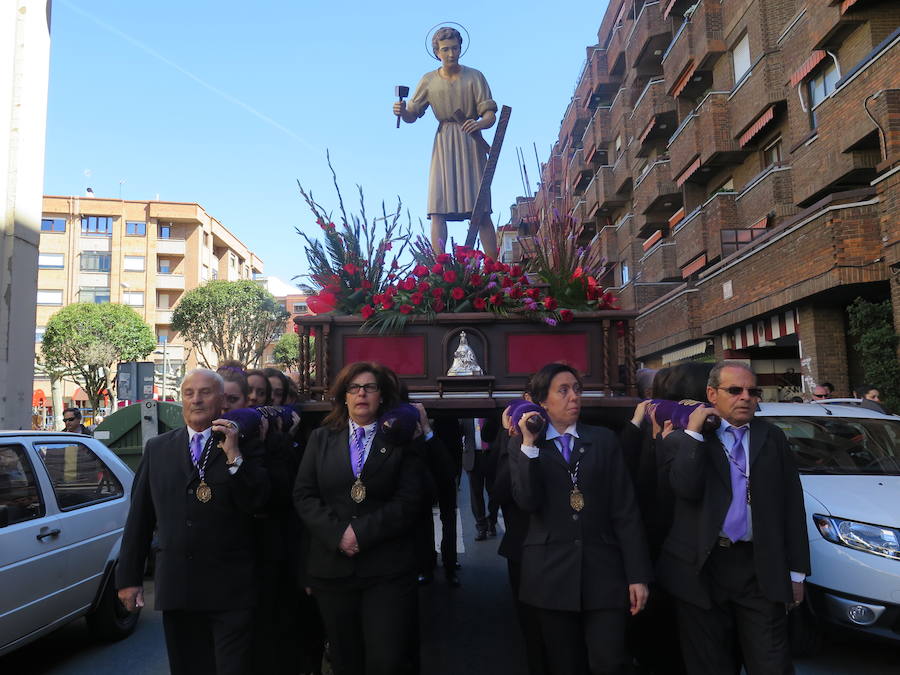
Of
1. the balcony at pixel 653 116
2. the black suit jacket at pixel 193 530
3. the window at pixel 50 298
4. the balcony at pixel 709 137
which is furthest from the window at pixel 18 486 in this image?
the window at pixel 50 298

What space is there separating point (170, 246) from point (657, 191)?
Answer: 45.4 meters

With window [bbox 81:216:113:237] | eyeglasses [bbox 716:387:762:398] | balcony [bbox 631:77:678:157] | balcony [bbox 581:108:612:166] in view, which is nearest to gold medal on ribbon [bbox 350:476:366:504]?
eyeglasses [bbox 716:387:762:398]

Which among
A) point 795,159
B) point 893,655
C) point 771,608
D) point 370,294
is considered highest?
point 795,159

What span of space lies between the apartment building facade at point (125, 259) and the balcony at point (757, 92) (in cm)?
4498

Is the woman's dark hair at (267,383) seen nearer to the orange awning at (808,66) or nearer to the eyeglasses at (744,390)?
the eyeglasses at (744,390)

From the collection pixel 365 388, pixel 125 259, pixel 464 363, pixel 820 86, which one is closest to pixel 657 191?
pixel 820 86

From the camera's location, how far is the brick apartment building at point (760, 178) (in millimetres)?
12211

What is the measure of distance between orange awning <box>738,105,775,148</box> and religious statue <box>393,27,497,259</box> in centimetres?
1307

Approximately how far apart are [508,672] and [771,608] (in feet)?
6.95

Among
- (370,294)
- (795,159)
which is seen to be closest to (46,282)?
(795,159)

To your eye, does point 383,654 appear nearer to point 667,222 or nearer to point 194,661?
point 194,661

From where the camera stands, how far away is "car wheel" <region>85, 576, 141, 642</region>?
5.14 metres

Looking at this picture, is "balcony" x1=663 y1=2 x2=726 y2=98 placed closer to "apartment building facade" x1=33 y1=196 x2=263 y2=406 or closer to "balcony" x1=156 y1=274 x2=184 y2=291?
"apartment building facade" x1=33 y1=196 x2=263 y2=406

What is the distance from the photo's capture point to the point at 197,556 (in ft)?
10.3
